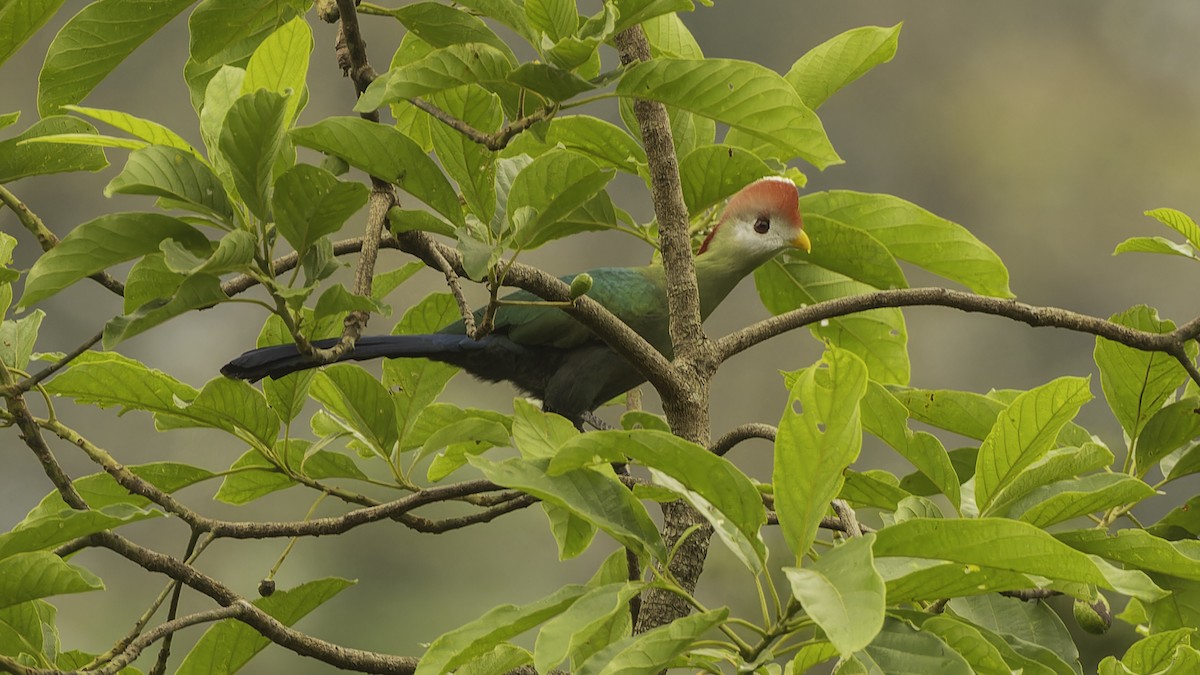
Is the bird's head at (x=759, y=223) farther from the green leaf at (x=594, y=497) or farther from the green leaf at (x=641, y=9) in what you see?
the green leaf at (x=594, y=497)

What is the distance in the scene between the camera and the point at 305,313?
4.55 feet

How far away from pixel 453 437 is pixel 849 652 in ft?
2.54

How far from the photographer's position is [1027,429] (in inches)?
44.1

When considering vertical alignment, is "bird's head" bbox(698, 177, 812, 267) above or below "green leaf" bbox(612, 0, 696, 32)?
below

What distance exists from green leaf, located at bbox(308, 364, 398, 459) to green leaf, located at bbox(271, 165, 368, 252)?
0.40 meters

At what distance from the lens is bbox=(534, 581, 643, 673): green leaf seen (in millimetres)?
801

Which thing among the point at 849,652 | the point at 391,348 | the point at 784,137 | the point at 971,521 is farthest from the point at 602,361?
the point at 849,652

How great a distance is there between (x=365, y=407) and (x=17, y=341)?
16.5 inches

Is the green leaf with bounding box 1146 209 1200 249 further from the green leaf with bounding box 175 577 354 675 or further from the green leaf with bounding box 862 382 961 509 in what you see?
the green leaf with bounding box 175 577 354 675

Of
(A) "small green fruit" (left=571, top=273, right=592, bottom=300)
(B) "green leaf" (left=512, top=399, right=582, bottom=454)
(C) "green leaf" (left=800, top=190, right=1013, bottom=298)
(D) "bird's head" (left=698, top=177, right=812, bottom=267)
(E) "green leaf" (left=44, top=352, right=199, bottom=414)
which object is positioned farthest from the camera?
(D) "bird's head" (left=698, top=177, right=812, bottom=267)

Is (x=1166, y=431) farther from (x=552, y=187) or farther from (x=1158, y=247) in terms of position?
(x=552, y=187)

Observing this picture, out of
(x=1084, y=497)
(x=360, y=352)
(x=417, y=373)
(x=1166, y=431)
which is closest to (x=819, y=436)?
(x=1084, y=497)

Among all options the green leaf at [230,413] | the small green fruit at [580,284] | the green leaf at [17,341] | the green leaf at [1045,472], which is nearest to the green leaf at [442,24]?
the small green fruit at [580,284]

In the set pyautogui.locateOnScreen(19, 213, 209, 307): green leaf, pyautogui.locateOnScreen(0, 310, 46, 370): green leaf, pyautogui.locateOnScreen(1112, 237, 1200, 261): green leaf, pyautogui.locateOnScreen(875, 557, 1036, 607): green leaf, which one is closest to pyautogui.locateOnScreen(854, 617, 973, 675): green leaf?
pyautogui.locateOnScreen(875, 557, 1036, 607): green leaf
